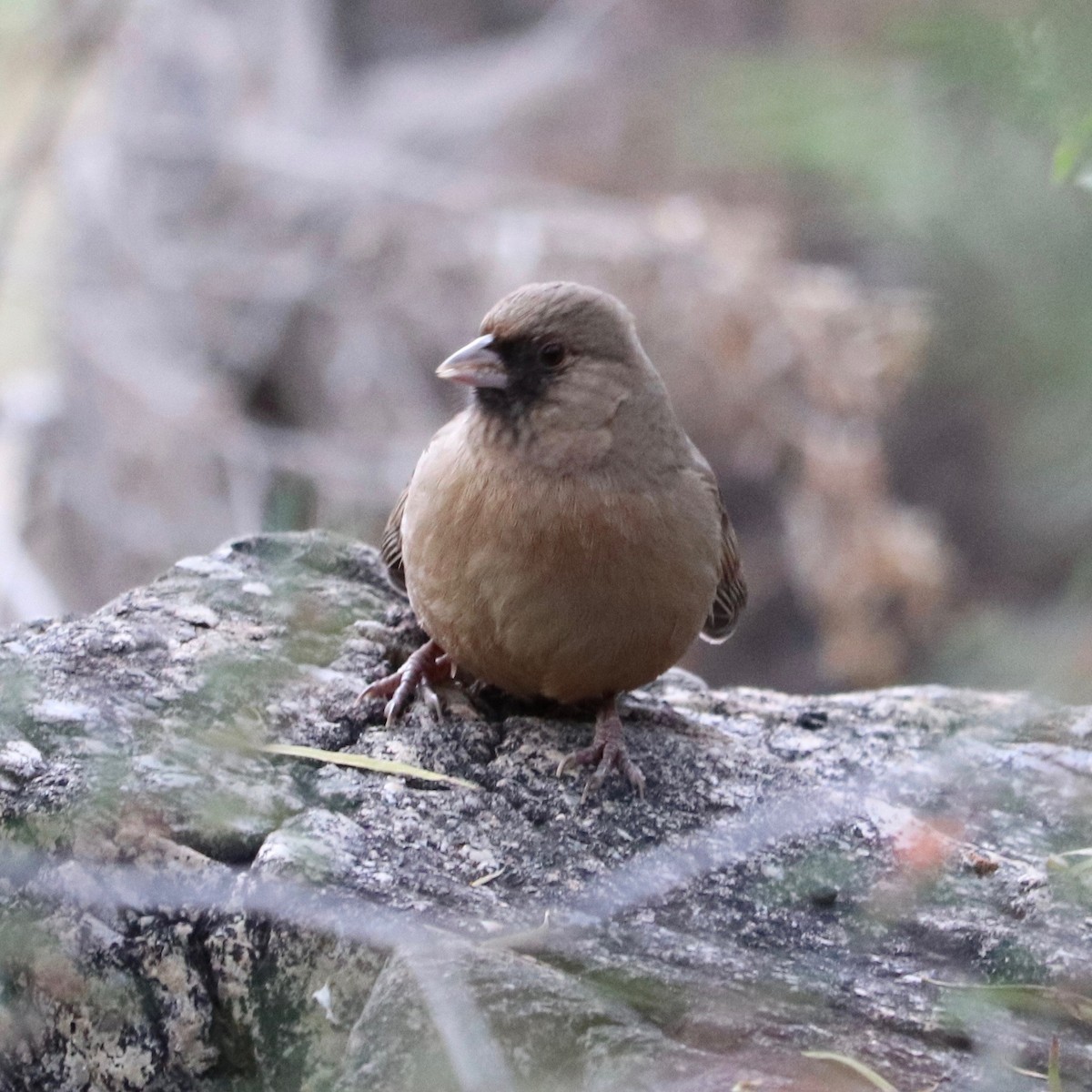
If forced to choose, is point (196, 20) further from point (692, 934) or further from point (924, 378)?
point (924, 378)

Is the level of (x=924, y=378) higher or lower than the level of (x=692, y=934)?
higher

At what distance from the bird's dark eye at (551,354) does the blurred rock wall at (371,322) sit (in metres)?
2.58

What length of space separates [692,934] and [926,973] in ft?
1.56

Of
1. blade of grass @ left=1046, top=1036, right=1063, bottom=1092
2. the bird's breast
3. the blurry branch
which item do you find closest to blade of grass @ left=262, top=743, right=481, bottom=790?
the bird's breast

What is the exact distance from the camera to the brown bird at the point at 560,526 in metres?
3.35

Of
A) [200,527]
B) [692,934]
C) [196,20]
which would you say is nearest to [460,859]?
[692,934]

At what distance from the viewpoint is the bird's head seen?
349 cm

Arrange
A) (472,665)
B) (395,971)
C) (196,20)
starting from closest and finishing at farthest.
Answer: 1. (395,971)
2. (472,665)
3. (196,20)

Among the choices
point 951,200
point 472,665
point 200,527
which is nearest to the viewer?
point 951,200

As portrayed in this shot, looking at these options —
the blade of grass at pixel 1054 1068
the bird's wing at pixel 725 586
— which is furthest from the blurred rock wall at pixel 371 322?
the blade of grass at pixel 1054 1068

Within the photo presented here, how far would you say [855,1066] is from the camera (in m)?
2.26

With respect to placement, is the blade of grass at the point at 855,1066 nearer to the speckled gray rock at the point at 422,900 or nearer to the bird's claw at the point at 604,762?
the speckled gray rock at the point at 422,900

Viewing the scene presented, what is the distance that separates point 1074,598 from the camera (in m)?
1.30

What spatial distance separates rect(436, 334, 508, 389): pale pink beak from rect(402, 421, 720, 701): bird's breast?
7.2 inches
